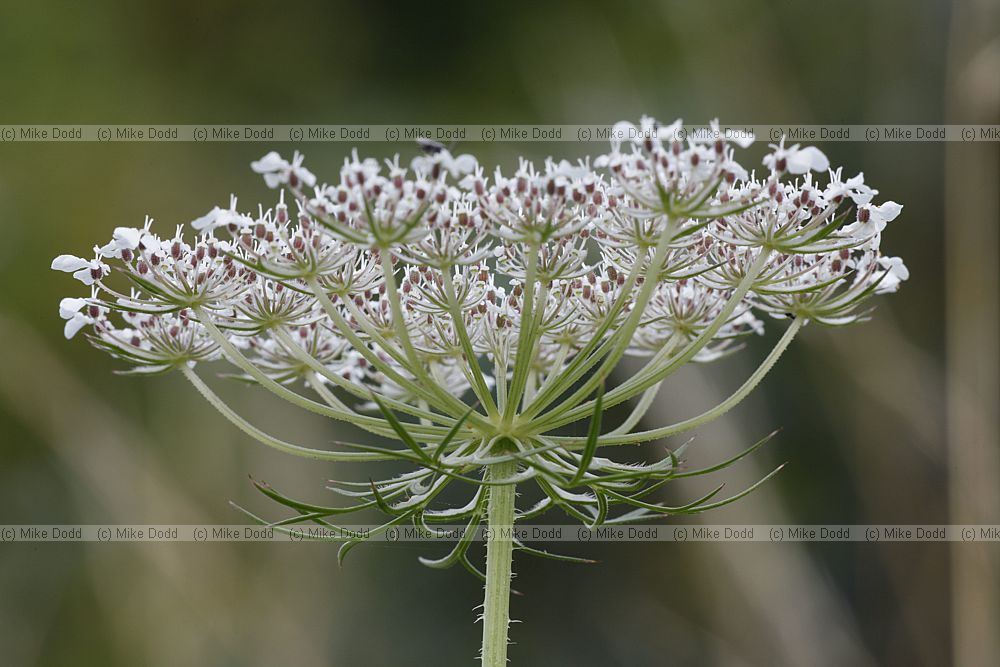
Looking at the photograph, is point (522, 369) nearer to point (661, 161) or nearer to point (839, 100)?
point (661, 161)

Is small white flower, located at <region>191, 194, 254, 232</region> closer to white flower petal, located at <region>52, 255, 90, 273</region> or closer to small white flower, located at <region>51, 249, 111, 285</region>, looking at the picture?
small white flower, located at <region>51, 249, 111, 285</region>

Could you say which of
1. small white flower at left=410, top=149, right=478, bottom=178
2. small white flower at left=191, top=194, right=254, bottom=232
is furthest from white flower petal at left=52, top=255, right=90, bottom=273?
small white flower at left=410, top=149, right=478, bottom=178

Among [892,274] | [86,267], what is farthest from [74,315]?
[892,274]

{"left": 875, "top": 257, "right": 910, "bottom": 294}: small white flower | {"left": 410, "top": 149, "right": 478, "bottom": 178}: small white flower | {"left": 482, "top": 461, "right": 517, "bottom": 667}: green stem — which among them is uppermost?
{"left": 875, "top": 257, "right": 910, "bottom": 294}: small white flower

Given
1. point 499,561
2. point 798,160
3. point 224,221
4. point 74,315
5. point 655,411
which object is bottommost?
point 499,561

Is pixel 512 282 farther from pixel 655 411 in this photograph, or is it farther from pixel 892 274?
pixel 655 411

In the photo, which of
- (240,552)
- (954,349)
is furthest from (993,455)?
(240,552)
